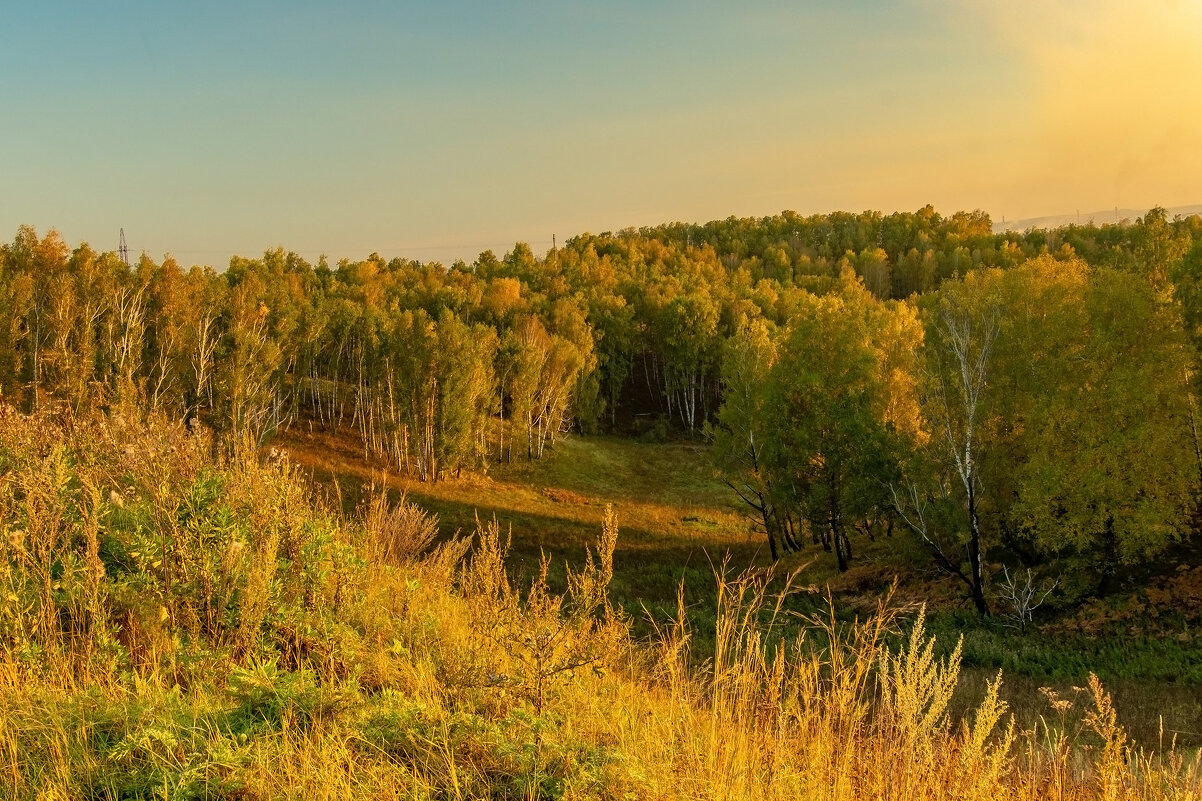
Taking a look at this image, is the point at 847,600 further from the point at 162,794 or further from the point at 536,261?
the point at 536,261

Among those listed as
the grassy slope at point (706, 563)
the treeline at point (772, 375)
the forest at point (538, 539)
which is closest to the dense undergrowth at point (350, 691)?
the forest at point (538, 539)

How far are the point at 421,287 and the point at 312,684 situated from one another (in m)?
74.0

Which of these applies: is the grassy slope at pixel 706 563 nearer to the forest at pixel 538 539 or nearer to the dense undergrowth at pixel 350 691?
the forest at pixel 538 539

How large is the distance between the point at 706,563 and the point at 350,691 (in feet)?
87.4

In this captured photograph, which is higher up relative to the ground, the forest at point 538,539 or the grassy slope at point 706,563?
the forest at point 538,539

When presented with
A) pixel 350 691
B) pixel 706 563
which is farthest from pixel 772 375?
pixel 350 691

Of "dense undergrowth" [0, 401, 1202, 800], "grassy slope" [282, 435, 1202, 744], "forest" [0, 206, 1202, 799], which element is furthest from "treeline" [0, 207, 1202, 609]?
"dense undergrowth" [0, 401, 1202, 800]

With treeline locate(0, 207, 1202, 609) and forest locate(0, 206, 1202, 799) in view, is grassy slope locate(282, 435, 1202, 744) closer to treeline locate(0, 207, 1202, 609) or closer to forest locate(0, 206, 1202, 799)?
forest locate(0, 206, 1202, 799)

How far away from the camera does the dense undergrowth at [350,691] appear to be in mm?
3246

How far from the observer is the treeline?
1933 centimetres

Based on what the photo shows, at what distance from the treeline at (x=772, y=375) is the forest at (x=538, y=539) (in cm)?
14

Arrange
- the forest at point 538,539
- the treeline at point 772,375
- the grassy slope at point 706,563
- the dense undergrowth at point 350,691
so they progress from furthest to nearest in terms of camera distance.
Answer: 1. the treeline at point 772,375
2. the grassy slope at point 706,563
3. the forest at point 538,539
4. the dense undergrowth at point 350,691

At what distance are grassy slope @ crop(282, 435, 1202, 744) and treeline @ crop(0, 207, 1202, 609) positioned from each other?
159cm

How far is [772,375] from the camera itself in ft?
89.7
